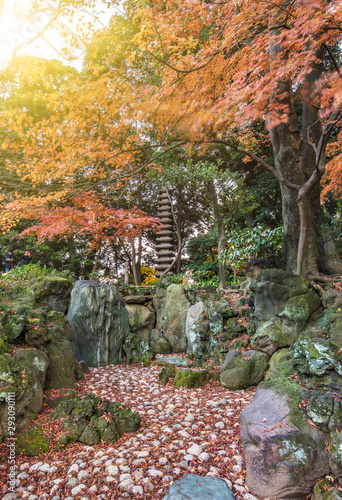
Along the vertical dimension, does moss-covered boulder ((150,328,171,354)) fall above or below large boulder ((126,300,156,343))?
below

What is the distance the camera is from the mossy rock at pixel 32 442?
2.66m

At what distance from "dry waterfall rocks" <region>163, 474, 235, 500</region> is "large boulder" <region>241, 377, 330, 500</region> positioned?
0.26 metres

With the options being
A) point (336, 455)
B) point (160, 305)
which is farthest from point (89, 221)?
point (336, 455)

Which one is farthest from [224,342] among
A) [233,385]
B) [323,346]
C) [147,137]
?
[147,137]

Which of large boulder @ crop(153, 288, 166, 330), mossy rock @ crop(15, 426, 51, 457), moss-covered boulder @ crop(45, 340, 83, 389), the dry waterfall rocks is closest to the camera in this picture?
the dry waterfall rocks

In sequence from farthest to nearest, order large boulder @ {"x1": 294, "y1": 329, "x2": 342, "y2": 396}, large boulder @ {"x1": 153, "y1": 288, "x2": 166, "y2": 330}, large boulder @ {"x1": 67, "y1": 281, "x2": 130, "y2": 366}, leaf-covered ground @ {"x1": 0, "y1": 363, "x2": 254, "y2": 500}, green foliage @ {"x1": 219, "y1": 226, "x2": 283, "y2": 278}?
1. large boulder @ {"x1": 153, "y1": 288, "x2": 166, "y2": 330}
2. large boulder @ {"x1": 67, "y1": 281, "x2": 130, "y2": 366}
3. green foliage @ {"x1": 219, "y1": 226, "x2": 283, "y2": 278}
4. large boulder @ {"x1": 294, "y1": 329, "x2": 342, "y2": 396}
5. leaf-covered ground @ {"x1": 0, "y1": 363, "x2": 254, "y2": 500}

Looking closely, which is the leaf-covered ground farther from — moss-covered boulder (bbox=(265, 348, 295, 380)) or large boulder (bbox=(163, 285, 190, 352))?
large boulder (bbox=(163, 285, 190, 352))

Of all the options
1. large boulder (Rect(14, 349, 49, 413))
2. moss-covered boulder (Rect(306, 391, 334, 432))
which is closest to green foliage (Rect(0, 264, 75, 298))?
large boulder (Rect(14, 349, 49, 413))

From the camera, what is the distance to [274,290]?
4730mm

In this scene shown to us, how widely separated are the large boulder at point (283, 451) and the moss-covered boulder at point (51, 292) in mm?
5613

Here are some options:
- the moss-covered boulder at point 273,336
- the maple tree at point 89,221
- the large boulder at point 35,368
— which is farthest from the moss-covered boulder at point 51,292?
the moss-covered boulder at point 273,336

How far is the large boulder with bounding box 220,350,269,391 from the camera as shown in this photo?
4246mm

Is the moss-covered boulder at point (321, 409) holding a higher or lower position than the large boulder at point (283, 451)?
higher

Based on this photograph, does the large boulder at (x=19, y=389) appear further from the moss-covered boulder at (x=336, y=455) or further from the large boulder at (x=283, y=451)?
the moss-covered boulder at (x=336, y=455)
